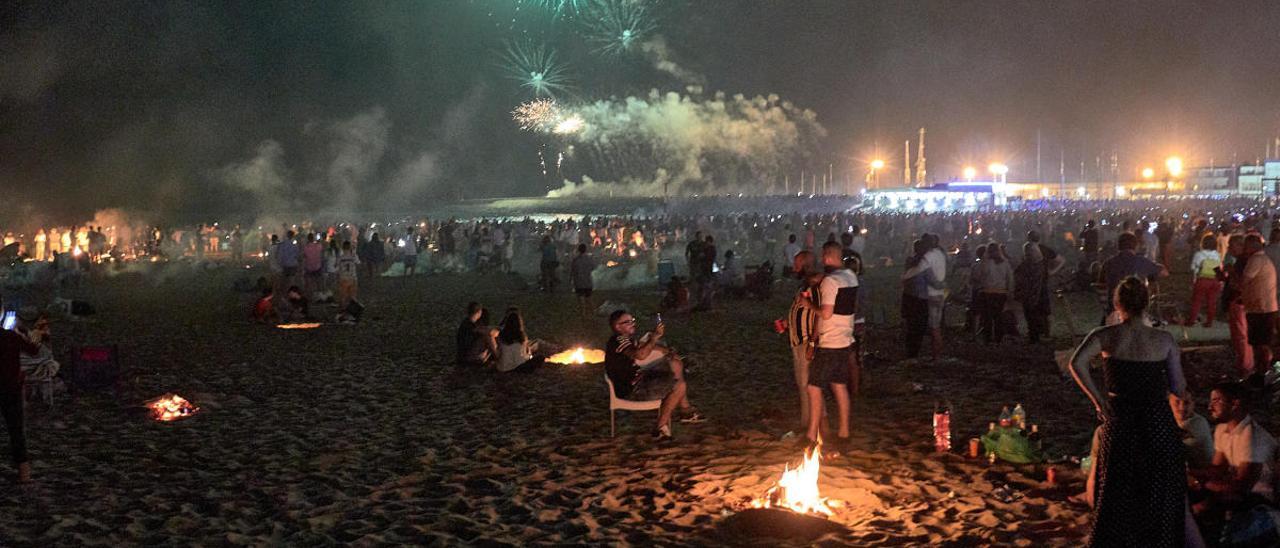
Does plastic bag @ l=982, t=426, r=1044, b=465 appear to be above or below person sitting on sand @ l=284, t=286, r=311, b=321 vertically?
below

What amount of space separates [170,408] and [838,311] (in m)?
6.25

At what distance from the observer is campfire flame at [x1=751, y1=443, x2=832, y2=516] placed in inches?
239

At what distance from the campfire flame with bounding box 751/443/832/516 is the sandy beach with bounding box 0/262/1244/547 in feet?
0.59

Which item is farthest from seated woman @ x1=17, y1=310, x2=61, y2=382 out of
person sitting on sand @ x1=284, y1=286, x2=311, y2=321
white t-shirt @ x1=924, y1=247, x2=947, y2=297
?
white t-shirt @ x1=924, y1=247, x2=947, y2=297

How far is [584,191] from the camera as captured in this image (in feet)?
349

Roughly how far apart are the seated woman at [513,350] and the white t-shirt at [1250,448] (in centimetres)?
740

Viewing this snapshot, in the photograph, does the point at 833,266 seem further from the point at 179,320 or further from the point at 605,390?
the point at 179,320

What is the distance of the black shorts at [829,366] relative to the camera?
23.8 feet

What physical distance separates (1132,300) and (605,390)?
21.1ft

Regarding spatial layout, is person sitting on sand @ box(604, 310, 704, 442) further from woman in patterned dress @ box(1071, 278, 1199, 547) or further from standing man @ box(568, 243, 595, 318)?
standing man @ box(568, 243, 595, 318)

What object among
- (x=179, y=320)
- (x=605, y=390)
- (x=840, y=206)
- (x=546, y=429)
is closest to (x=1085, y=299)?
(x=605, y=390)

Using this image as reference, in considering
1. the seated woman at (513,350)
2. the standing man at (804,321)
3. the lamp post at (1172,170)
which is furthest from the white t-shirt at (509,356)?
the lamp post at (1172,170)

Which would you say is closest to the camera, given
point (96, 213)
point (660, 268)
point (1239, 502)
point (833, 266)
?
point (1239, 502)

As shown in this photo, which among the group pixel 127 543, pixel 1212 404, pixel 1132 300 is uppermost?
pixel 1132 300
